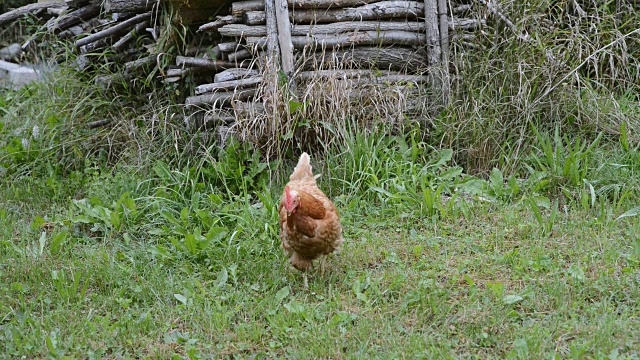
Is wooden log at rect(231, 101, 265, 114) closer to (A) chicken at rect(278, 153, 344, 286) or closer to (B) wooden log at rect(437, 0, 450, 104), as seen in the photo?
(A) chicken at rect(278, 153, 344, 286)

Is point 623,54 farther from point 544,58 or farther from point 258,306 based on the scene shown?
point 258,306

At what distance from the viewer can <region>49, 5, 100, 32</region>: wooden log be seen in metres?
8.61

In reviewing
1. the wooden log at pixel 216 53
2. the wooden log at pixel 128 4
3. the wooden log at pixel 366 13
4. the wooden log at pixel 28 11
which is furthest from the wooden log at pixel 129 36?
the wooden log at pixel 28 11

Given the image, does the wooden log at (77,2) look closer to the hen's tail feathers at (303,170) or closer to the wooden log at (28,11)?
the wooden log at (28,11)

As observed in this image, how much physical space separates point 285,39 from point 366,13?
90cm

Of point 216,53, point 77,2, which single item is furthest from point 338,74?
point 77,2

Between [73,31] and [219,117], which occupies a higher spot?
[73,31]

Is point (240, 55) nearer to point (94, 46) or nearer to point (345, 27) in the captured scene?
point (345, 27)

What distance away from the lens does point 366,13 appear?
702 cm

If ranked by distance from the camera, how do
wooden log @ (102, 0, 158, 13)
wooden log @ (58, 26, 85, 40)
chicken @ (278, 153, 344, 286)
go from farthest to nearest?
1. wooden log @ (58, 26, 85, 40)
2. wooden log @ (102, 0, 158, 13)
3. chicken @ (278, 153, 344, 286)

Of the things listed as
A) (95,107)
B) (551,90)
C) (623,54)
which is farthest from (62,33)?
(623,54)

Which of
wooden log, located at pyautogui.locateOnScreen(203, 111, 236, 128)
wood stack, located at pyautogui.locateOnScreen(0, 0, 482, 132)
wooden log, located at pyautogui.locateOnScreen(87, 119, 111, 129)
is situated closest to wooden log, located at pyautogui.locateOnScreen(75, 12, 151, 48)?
wood stack, located at pyautogui.locateOnScreen(0, 0, 482, 132)

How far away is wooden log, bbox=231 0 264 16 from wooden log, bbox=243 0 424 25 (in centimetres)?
9

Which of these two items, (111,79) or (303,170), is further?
(111,79)
